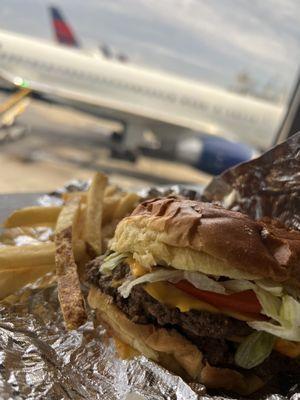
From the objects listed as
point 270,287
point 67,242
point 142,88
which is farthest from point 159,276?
point 142,88

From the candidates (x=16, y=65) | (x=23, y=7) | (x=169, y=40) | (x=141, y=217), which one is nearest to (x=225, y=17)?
(x=169, y=40)

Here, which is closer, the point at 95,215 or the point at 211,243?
the point at 211,243

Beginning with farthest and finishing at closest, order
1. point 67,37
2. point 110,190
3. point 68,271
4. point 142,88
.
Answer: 1. point 67,37
2. point 142,88
3. point 110,190
4. point 68,271

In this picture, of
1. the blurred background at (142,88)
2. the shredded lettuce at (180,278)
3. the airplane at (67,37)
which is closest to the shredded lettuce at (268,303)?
the shredded lettuce at (180,278)

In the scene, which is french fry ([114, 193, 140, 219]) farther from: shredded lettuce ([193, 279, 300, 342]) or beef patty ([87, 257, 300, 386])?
shredded lettuce ([193, 279, 300, 342])

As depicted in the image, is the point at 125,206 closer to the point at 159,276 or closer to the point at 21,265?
the point at 21,265

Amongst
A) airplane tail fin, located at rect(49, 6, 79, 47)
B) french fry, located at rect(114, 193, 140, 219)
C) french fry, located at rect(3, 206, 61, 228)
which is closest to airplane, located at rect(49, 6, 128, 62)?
airplane tail fin, located at rect(49, 6, 79, 47)
